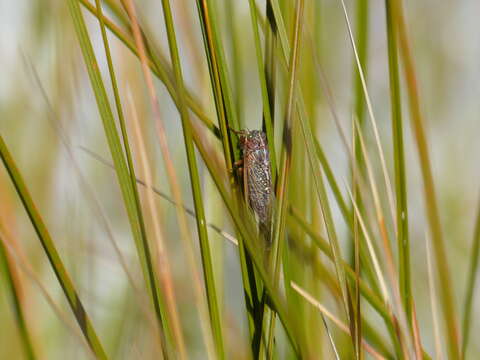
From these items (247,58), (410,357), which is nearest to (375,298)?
(410,357)

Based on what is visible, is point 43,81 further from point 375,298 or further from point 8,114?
point 375,298

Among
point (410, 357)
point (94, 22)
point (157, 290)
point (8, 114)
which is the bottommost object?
point (410, 357)

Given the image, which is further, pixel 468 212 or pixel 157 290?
pixel 468 212

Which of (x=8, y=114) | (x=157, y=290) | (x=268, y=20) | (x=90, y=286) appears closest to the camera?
(x=157, y=290)

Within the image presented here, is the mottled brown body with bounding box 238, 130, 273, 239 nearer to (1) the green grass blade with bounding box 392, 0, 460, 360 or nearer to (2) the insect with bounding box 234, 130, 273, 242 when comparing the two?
(2) the insect with bounding box 234, 130, 273, 242

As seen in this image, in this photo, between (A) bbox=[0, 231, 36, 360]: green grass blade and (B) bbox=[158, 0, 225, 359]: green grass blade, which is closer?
(B) bbox=[158, 0, 225, 359]: green grass blade

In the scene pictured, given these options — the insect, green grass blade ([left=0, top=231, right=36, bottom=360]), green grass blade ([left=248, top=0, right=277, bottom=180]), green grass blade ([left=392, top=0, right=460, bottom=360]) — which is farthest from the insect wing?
green grass blade ([left=0, top=231, right=36, bottom=360])

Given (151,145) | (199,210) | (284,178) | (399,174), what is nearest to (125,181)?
(199,210)
